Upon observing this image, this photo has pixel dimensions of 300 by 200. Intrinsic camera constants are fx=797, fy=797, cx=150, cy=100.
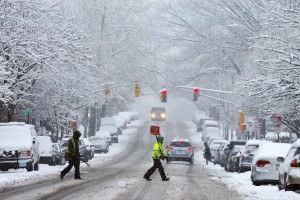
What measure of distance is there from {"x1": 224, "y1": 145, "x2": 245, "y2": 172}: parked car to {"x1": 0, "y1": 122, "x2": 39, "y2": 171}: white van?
9.36m

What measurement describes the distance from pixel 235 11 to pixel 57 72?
24393 millimetres

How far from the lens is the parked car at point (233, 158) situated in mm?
37306

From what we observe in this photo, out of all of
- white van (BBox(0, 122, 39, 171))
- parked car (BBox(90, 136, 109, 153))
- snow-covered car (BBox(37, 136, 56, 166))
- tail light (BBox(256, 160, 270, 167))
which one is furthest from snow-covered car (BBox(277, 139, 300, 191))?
parked car (BBox(90, 136, 109, 153))

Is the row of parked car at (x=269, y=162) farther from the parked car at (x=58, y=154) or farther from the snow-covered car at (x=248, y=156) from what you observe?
the parked car at (x=58, y=154)

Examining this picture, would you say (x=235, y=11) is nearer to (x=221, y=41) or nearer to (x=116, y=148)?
(x=221, y=41)

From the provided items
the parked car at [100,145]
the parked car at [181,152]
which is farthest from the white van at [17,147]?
the parked car at [100,145]

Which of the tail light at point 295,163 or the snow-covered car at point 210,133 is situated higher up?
the snow-covered car at point 210,133

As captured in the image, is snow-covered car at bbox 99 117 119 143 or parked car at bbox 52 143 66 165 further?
snow-covered car at bbox 99 117 119 143

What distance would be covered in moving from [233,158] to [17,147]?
34.7 feet

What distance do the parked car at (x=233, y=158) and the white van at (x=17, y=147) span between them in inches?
369

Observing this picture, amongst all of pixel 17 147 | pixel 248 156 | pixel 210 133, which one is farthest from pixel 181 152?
pixel 210 133

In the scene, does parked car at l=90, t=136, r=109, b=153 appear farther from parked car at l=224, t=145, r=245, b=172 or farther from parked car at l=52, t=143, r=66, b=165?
parked car at l=224, t=145, r=245, b=172

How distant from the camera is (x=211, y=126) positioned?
287 feet

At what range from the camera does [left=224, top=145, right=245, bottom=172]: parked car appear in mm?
37306
